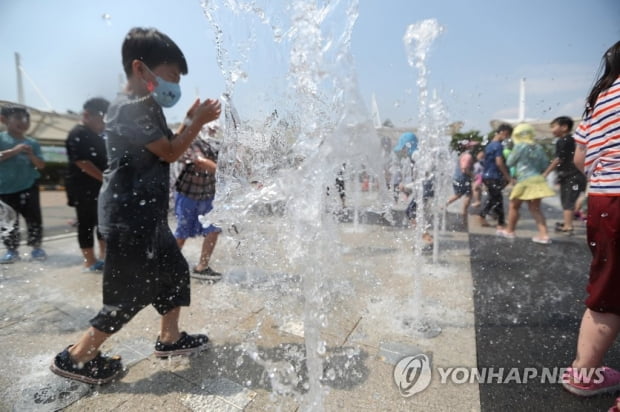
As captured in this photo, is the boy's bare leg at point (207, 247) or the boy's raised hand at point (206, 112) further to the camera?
the boy's bare leg at point (207, 247)

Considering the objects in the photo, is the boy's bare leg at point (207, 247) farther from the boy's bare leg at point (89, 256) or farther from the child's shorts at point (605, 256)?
the child's shorts at point (605, 256)

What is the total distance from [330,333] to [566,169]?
5.00 metres

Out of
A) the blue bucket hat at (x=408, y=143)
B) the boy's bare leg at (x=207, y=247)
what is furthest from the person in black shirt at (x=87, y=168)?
the blue bucket hat at (x=408, y=143)

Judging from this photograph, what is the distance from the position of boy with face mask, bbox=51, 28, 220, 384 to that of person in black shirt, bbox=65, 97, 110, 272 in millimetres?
1627

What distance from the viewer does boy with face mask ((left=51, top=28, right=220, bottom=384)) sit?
5.75ft

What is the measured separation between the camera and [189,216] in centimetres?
318

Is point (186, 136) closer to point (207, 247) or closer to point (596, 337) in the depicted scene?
point (207, 247)

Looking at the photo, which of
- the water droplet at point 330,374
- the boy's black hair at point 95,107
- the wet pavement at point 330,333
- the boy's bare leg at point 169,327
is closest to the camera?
the wet pavement at point 330,333

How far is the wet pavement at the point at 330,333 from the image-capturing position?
171 cm


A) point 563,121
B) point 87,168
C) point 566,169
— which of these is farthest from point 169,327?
point 566,169

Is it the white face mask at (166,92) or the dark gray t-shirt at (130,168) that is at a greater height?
the white face mask at (166,92)

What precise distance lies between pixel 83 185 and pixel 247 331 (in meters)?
2.52

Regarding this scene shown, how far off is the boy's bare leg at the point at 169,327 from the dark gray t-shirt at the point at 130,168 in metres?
0.56

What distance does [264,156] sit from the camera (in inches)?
88.1
